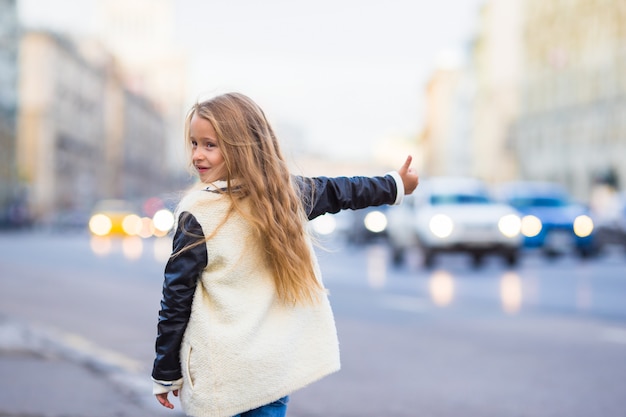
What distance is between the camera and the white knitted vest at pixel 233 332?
2.81m

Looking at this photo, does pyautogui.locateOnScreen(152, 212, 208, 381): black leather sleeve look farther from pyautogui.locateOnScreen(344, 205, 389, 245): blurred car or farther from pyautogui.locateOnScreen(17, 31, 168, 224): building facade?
pyautogui.locateOnScreen(17, 31, 168, 224): building facade

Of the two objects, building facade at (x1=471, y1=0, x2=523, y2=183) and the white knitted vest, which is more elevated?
building facade at (x1=471, y1=0, x2=523, y2=183)

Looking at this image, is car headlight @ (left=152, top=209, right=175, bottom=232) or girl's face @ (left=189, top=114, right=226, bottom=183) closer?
girl's face @ (left=189, top=114, right=226, bottom=183)

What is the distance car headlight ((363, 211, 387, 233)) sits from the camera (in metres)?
32.4

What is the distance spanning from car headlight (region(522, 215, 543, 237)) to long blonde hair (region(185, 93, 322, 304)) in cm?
2037

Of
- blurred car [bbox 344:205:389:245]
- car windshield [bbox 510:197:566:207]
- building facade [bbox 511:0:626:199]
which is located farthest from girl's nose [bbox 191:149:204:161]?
building facade [bbox 511:0:626:199]

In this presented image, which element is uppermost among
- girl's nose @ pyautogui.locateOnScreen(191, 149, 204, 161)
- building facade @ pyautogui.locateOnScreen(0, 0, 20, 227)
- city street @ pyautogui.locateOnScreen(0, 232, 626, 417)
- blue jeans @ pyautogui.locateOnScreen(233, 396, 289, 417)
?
building facade @ pyautogui.locateOnScreen(0, 0, 20, 227)

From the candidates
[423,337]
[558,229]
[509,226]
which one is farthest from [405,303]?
[558,229]

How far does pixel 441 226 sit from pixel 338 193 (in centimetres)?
1630

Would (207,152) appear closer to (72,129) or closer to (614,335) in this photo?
(614,335)

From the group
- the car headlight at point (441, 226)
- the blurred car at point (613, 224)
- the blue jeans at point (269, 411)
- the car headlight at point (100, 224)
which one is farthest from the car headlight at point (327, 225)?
the blue jeans at point (269, 411)

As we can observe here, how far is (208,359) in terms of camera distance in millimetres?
2809

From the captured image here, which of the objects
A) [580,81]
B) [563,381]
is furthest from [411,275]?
[580,81]

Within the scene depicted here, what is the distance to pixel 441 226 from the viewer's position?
19172 millimetres
